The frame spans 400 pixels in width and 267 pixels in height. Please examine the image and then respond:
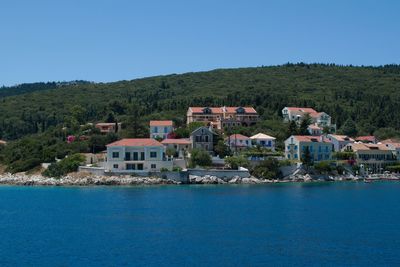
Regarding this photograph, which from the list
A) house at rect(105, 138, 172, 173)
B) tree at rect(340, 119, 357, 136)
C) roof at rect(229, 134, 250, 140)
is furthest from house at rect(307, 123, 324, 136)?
house at rect(105, 138, 172, 173)

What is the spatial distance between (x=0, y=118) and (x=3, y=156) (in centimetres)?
3029

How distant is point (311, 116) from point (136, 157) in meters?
31.4

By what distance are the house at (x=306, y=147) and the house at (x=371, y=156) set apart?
3.39 meters

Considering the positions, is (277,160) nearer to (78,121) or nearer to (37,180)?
(37,180)

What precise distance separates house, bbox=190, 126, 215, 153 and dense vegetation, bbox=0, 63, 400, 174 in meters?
4.88

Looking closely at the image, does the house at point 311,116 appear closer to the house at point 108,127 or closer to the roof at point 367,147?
the roof at point 367,147

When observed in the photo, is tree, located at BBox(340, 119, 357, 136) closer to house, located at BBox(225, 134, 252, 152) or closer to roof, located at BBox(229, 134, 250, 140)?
roof, located at BBox(229, 134, 250, 140)

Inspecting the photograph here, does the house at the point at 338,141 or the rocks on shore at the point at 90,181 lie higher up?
the house at the point at 338,141

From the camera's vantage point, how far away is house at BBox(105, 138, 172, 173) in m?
61.7

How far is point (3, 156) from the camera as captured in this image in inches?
2928

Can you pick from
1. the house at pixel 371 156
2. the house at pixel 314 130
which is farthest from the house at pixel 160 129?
the house at pixel 371 156

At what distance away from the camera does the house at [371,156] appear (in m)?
71.4

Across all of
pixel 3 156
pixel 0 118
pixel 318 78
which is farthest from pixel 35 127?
pixel 318 78

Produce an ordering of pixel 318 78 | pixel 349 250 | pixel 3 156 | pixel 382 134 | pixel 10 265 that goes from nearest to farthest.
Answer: pixel 10 265 < pixel 349 250 < pixel 3 156 < pixel 382 134 < pixel 318 78
